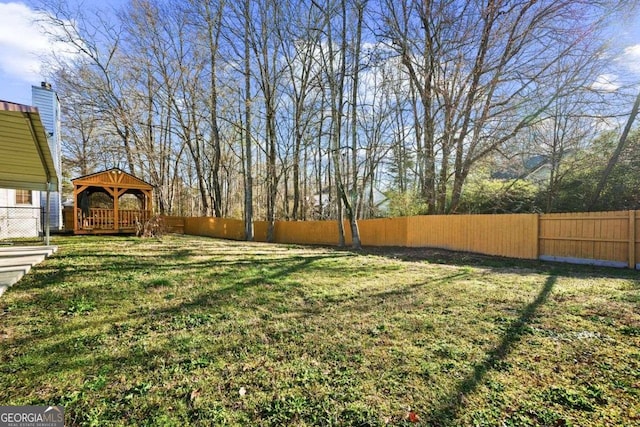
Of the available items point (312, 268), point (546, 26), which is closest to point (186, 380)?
point (312, 268)

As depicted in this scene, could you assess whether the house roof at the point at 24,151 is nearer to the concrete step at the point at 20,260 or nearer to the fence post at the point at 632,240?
the concrete step at the point at 20,260

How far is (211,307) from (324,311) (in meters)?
1.41

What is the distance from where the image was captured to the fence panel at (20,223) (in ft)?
35.5

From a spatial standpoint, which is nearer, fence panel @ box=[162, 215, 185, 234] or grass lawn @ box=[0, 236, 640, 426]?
grass lawn @ box=[0, 236, 640, 426]

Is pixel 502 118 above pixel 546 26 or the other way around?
the other way around

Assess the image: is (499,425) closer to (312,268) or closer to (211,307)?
(211,307)

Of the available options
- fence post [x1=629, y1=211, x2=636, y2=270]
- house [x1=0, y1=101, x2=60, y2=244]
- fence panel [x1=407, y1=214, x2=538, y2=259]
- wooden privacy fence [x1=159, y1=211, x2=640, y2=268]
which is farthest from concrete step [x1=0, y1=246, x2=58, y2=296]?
fence post [x1=629, y1=211, x2=636, y2=270]

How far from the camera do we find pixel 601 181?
10.3 meters

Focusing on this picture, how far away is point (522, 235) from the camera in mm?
9234

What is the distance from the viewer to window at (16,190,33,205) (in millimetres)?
11734

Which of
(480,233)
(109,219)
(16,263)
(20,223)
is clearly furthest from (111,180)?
(480,233)

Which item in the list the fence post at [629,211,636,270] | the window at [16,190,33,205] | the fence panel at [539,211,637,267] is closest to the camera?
the fence post at [629,211,636,270]

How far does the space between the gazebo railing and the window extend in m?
1.76

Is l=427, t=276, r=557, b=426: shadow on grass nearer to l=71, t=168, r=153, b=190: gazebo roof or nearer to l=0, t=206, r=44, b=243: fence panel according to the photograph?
l=0, t=206, r=44, b=243: fence panel
